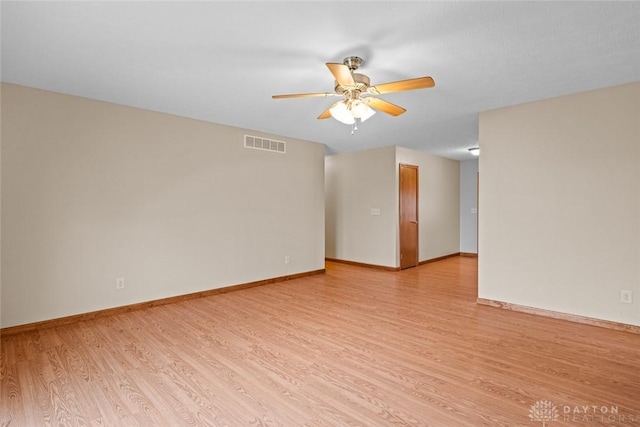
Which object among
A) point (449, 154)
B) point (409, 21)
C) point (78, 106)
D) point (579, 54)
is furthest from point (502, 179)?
point (78, 106)

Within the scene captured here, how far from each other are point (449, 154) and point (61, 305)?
7.17 m

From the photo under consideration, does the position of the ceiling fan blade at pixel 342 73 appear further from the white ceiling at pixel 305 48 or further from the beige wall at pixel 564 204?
the beige wall at pixel 564 204

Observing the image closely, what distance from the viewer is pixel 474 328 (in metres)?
3.26

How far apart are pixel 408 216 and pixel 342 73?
4672mm

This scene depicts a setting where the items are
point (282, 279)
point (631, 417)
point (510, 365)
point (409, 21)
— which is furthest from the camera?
point (282, 279)

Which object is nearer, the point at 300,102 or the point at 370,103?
the point at 370,103

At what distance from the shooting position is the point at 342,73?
2.31 metres

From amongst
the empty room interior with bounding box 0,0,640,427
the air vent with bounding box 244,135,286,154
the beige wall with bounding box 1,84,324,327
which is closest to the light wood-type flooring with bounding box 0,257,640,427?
the empty room interior with bounding box 0,0,640,427

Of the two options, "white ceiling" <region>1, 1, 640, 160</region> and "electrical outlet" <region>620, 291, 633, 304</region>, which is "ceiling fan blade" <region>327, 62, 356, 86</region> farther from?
"electrical outlet" <region>620, 291, 633, 304</region>

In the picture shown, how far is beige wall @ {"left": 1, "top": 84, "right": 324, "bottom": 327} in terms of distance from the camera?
10.5ft

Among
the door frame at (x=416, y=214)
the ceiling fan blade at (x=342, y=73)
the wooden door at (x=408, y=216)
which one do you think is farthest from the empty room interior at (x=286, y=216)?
the wooden door at (x=408, y=216)

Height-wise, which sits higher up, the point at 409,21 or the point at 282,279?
the point at 409,21

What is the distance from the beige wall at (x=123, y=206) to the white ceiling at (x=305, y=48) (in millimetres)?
374

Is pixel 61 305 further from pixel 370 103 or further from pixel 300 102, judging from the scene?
pixel 370 103
